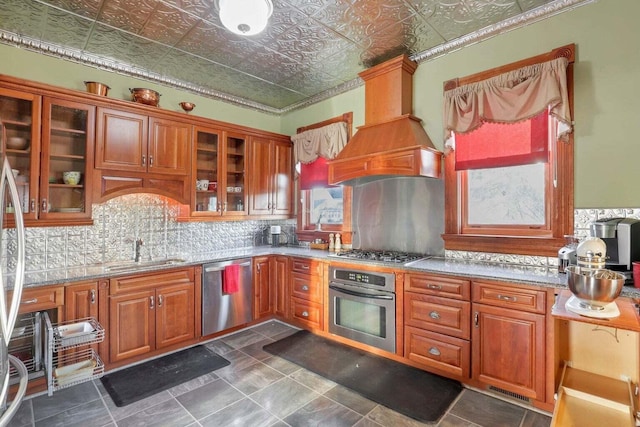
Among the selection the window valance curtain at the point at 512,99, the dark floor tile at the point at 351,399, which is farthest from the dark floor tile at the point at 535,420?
the window valance curtain at the point at 512,99

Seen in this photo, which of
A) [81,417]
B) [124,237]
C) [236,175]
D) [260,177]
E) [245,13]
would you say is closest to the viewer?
[245,13]

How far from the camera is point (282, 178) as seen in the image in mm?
4410

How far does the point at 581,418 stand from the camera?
1433 millimetres

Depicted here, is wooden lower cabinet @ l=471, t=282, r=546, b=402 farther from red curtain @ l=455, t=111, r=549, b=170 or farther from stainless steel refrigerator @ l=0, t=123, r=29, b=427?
stainless steel refrigerator @ l=0, t=123, r=29, b=427

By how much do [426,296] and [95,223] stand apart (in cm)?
314

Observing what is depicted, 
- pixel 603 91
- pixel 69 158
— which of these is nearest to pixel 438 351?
pixel 603 91

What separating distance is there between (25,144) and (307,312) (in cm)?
295

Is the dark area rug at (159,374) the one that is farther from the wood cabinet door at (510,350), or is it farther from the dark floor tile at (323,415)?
the wood cabinet door at (510,350)

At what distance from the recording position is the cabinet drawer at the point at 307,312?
11.3 feet

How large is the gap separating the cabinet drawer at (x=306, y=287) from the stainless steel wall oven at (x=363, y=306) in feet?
0.65

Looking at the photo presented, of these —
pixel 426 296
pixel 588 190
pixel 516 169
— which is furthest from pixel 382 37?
pixel 426 296

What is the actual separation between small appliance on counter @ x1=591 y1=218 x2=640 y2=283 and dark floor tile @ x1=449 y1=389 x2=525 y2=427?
1.13m

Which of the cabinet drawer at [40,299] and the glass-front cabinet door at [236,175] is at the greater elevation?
the glass-front cabinet door at [236,175]

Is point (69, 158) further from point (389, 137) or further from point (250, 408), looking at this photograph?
point (389, 137)
